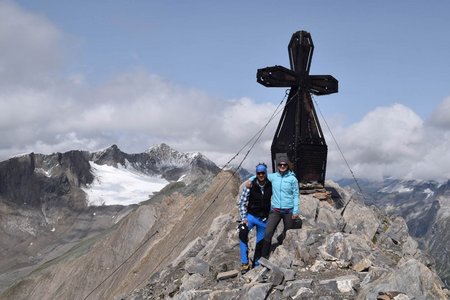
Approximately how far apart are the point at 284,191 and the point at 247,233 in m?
2.01

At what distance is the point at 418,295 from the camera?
12664 mm

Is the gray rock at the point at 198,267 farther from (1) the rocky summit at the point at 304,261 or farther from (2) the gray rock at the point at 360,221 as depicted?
(2) the gray rock at the point at 360,221

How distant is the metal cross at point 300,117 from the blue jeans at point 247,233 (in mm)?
9126

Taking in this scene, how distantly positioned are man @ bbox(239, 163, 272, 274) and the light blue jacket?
10.1 inches

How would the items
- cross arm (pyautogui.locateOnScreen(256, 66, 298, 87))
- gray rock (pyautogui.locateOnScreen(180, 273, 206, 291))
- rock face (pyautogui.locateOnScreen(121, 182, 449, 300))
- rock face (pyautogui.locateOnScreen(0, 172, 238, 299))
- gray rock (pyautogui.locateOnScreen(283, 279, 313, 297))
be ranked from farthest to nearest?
1. rock face (pyautogui.locateOnScreen(0, 172, 238, 299))
2. cross arm (pyautogui.locateOnScreen(256, 66, 298, 87))
3. gray rock (pyautogui.locateOnScreen(180, 273, 206, 291))
4. gray rock (pyautogui.locateOnScreen(283, 279, 313, 297))
5. rock face (pyautogui.locateOnScreen(121, 182, 449, 300))

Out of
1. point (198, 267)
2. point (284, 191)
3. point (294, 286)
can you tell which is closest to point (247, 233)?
point (284, 191)

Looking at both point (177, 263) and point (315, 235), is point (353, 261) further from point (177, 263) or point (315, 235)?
point (177, 263)

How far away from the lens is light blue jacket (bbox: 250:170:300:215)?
16.1 metres

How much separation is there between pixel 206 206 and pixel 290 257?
20043 mm

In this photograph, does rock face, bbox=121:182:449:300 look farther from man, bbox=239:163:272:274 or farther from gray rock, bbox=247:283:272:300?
man, bbox=239:163:272:274


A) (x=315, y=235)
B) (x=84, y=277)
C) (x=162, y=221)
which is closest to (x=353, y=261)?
(x=315, y=235)

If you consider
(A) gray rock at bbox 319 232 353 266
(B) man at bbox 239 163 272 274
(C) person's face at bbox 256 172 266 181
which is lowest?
(A) gray rock at bbox 319 232 353 266

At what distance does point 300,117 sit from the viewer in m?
25.6

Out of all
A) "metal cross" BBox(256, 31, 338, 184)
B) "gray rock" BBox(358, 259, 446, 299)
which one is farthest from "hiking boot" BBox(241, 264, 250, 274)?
"metal cross" BBox(256, 31, 338, 184)
